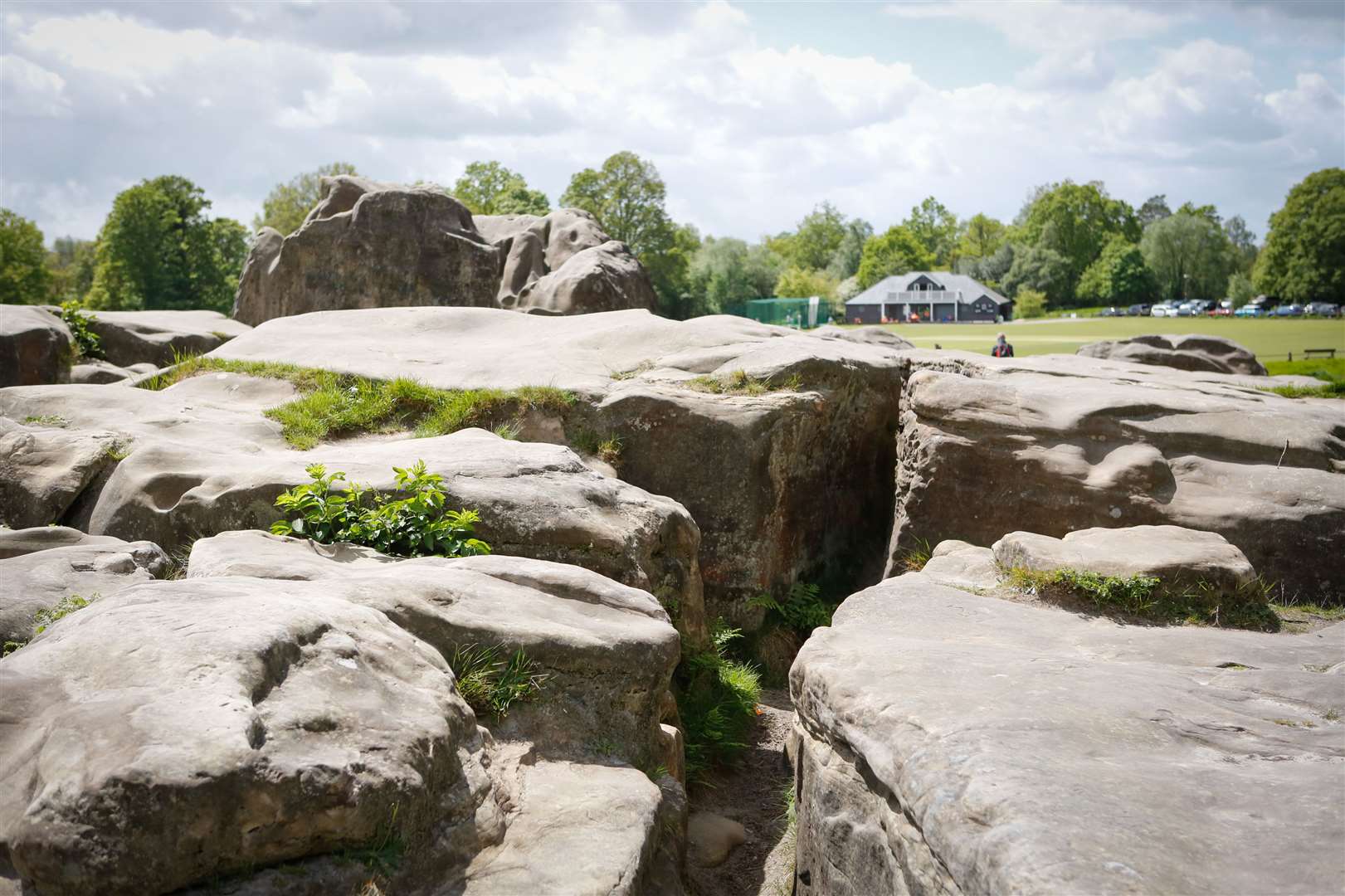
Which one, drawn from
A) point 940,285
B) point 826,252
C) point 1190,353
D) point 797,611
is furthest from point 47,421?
point 826,252

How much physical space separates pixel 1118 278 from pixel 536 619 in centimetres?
2224

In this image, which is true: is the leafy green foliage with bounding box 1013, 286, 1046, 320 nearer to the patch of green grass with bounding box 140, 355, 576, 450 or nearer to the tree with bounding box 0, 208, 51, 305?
the patch of green grass with bounding box 140, 355, 576, 450

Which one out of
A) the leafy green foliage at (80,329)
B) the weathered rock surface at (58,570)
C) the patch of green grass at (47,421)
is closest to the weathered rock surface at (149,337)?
the leafy green foliage at (80,329)

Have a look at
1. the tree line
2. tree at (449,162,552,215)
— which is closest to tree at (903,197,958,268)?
the tree line

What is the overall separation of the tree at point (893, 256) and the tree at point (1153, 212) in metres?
27.0

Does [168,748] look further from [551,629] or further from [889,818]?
[889,818]

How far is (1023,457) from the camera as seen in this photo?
29.4 feet

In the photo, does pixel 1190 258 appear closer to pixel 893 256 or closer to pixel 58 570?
pixel 58 570

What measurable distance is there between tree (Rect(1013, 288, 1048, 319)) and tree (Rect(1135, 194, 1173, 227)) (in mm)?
3036

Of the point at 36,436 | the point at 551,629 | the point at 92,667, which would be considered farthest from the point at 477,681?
the point at 36,436

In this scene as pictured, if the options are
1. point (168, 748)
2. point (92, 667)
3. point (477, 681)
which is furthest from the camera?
point (477, 681)

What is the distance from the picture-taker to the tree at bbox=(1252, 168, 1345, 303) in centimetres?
1717

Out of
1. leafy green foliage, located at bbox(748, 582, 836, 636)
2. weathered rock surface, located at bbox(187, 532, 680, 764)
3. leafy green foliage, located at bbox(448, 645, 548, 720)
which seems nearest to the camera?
leafy green foliage, located at bbox(448, 645, 548, 720)

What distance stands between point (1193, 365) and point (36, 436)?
19538mm
